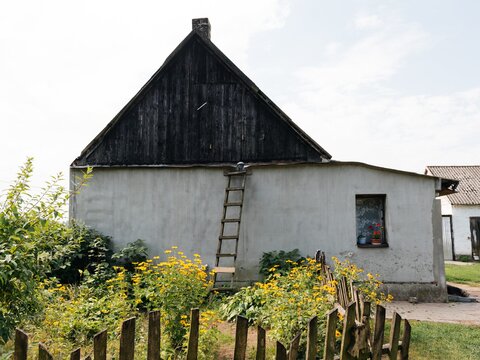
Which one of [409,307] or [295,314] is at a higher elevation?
[295,314]

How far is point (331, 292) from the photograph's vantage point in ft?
16.2

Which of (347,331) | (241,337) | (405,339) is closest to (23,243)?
(241,337)

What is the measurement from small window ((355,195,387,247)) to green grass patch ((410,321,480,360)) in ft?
9.45

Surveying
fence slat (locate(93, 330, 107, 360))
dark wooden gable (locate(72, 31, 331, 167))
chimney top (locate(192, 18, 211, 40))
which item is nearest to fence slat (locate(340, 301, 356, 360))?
fence slat (locate(93, 330, 107, 360))

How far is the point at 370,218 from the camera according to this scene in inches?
369

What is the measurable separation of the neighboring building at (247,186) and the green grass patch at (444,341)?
2.52 metres

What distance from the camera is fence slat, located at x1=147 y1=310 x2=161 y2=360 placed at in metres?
2.33

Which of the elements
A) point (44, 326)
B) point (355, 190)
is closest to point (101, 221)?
point (44, 326)

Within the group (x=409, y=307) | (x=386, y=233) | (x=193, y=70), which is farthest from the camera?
(x=193, y=70)

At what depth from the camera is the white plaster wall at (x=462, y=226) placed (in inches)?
838

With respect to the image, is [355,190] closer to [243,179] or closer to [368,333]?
[243,179]

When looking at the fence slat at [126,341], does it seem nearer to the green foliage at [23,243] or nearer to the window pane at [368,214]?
the green foliage at [23,243]

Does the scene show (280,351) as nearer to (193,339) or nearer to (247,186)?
(193,339)

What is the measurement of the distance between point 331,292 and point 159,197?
232 inches
